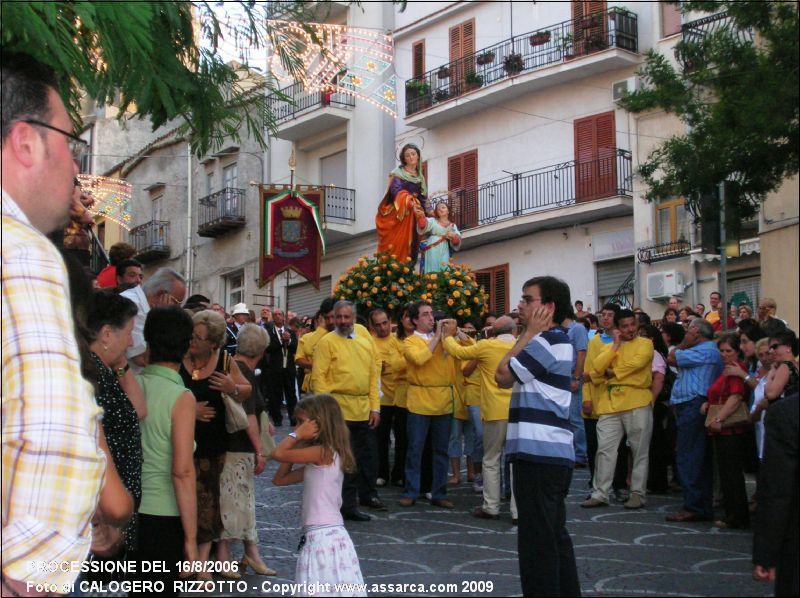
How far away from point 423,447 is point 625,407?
2.05m

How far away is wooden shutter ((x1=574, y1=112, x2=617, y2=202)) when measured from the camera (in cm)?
2628

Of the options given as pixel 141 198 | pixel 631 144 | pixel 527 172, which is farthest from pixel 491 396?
pixel 141 198

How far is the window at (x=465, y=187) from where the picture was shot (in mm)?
29797

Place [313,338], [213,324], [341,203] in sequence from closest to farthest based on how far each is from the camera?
[213,324] → [313,338] → [341,203]

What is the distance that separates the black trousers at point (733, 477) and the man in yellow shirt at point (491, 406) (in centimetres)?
200

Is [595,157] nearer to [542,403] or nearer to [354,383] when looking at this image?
[354,383]

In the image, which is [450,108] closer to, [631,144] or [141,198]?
[631,144]

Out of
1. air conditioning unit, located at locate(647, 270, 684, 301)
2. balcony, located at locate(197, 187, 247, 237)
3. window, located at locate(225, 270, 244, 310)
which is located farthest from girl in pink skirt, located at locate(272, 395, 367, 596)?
window, located at locate(225, 270, 244, 310)

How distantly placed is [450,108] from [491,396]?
799 inches

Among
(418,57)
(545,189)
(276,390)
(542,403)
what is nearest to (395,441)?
(542,403)

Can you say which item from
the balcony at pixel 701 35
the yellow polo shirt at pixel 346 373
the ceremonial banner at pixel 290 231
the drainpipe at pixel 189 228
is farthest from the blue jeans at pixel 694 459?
the drainpipe at pixel 189 228

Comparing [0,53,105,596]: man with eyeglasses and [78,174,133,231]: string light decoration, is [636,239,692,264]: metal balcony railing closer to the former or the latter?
[78,174,133,231]: string light decoration

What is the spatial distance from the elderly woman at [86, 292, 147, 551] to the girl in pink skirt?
954 millimetres

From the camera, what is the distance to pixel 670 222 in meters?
24.7
